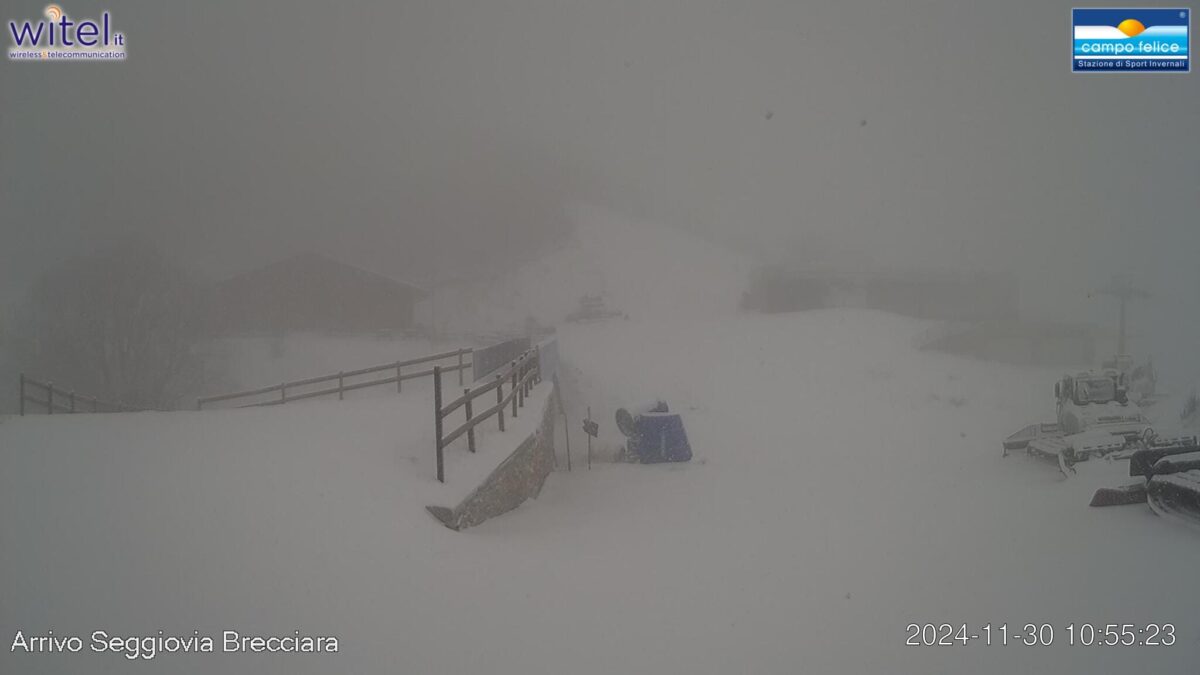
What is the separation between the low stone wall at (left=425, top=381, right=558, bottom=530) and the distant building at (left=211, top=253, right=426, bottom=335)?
603 inches

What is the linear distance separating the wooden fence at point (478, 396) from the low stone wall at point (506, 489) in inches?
14.8

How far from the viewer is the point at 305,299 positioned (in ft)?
64.0

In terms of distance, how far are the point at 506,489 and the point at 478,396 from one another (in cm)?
308

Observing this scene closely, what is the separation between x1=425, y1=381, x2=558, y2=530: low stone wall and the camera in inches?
166

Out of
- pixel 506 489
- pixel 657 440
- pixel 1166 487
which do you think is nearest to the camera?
pixel 1166 487

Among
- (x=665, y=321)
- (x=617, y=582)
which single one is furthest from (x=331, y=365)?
(x=617, y=582)

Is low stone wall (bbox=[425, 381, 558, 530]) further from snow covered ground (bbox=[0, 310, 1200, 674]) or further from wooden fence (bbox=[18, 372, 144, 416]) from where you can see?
wooden fence (bbox=[18, 372, 144, 416])

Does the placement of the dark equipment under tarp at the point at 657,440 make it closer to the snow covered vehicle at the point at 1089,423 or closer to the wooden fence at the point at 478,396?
the wooden fence at the point at 478,396

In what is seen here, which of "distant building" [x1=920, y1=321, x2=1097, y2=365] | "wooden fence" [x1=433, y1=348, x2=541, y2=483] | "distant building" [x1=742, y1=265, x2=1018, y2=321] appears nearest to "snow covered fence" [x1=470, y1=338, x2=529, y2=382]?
"wooden fence" [x1=433, y1=348, x2=541, y2=483]

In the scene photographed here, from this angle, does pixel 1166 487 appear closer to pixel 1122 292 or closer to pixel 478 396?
pixel 478 396

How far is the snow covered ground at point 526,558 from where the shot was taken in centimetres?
282

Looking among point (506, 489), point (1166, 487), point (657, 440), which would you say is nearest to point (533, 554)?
point (506, 489)

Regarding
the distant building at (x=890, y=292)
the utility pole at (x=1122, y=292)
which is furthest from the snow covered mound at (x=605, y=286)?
the utility pole at (x=1122, y=292)

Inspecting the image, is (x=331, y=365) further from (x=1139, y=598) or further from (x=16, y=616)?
(x=1139, y=598)
